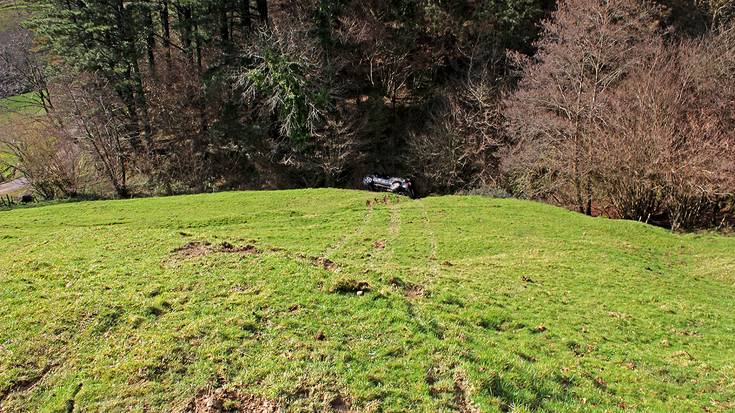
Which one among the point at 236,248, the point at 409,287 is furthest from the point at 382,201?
the point at 409,287

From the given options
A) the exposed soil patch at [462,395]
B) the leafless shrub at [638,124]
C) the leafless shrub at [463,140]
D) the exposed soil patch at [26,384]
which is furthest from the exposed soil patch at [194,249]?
the leafless shrub at [463,140]

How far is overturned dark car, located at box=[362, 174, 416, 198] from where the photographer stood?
33.1 meters

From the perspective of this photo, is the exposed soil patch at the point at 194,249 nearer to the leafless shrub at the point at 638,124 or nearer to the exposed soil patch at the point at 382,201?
the exposed soil patch at the point at 382,201

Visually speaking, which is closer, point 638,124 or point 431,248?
point 431,248

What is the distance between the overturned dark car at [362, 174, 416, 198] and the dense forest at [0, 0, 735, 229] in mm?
3392

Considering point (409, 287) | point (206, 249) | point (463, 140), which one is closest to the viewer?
point (409, 287)

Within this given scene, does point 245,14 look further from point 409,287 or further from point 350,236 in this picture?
point 409,287

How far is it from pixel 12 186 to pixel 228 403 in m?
51.9

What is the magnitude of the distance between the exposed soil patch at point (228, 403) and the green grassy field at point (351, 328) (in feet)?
0.08

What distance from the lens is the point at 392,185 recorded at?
33.5 metres

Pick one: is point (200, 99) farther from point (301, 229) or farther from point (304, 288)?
point (304, 288)

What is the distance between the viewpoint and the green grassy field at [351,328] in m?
7.38

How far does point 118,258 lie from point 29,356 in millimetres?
4786

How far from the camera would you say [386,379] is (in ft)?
24.7
